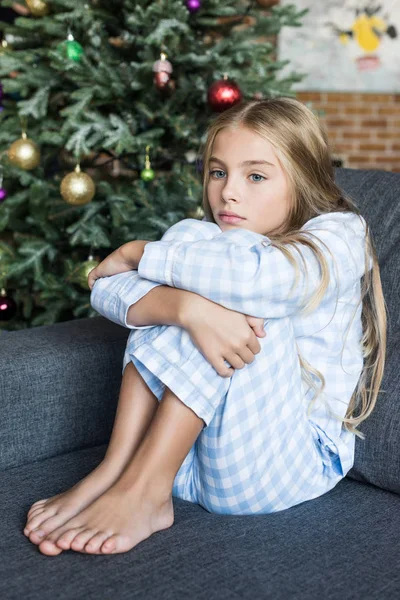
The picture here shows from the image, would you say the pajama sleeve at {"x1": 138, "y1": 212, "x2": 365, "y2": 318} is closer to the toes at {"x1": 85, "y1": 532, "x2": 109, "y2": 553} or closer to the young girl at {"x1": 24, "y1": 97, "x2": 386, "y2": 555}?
the young girl at {"x1": 24, "y1": 97, "x2": 386, "y2": 555}

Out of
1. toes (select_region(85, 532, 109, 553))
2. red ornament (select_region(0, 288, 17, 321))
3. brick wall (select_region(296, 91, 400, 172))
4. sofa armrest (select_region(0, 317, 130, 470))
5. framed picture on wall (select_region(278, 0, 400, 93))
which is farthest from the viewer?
brick wall (select_region(296, 91, 400, 172))

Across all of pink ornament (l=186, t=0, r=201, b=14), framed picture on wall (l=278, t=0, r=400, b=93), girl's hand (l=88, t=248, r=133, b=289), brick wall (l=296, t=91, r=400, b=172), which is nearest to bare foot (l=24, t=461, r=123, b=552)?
girl's hand (l=88, t=248, r=133, b=289)

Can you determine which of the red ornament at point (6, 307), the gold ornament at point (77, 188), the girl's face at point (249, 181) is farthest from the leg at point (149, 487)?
the red ornament at point (6, 307)

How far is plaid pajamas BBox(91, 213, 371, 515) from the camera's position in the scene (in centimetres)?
114

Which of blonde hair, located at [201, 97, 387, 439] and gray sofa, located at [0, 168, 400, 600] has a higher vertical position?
blonde hair, located at [201, 97, 387, 439]

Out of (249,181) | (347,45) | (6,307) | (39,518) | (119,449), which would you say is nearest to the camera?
(39,518)

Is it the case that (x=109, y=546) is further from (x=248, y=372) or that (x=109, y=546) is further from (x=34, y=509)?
(x=248, y=372)

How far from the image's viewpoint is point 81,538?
3.43 feet

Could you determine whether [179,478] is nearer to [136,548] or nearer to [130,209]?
[136,548]

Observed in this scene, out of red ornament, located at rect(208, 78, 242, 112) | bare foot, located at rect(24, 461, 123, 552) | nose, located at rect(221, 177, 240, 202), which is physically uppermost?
red ornament, located at rect(208, 78, 242, 112)

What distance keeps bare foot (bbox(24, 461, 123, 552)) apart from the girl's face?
48cm


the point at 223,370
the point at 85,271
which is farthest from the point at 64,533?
the point at 85,271

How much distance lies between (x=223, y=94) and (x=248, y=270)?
1.04 m

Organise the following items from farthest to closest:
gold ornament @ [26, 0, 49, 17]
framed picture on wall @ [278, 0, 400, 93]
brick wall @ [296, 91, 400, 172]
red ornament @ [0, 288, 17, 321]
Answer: brick wall @ [296, 91, 400, 172]
framed picture on wall @ [278, 0, 400, 93]
red ornament @ [0, 288, 17, 321]
gold ornament @ [26, 0, 49, 17]
